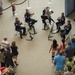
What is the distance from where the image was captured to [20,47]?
14.0 meters

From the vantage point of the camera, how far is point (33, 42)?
570 inches

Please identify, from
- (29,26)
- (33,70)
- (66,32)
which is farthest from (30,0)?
(33,70)

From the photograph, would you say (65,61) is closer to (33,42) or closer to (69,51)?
(69,51)

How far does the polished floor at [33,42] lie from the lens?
1240 centimetres

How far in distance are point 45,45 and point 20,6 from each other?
17.2 ft

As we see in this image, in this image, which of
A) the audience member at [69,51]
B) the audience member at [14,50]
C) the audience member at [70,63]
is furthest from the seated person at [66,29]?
the audience member at [70,63]

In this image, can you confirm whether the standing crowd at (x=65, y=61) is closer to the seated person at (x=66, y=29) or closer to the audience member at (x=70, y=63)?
the audience member at (x=70, y=63)

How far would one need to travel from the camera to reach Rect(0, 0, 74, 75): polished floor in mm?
12398

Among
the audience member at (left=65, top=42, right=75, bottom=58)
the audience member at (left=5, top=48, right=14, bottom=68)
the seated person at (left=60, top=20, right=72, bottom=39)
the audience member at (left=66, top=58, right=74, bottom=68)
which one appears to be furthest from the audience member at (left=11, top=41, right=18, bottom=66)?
the seated person at (left=60, top=20, right=72, bottom=39)

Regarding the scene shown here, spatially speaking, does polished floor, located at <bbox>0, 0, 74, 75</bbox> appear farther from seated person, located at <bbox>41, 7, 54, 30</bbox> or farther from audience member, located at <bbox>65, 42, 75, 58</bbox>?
audience member, located at <bbox>65, 42, 75, 58</bbox>

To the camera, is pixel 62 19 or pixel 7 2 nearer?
pixel 62 19

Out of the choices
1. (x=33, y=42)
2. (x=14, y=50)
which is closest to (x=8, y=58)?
(x=14, y=50)

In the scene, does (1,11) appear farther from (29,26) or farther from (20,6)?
(29,26)

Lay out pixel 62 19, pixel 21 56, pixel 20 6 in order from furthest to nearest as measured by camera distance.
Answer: pixel 20 6
pixel 62 19
pixel 21 56
